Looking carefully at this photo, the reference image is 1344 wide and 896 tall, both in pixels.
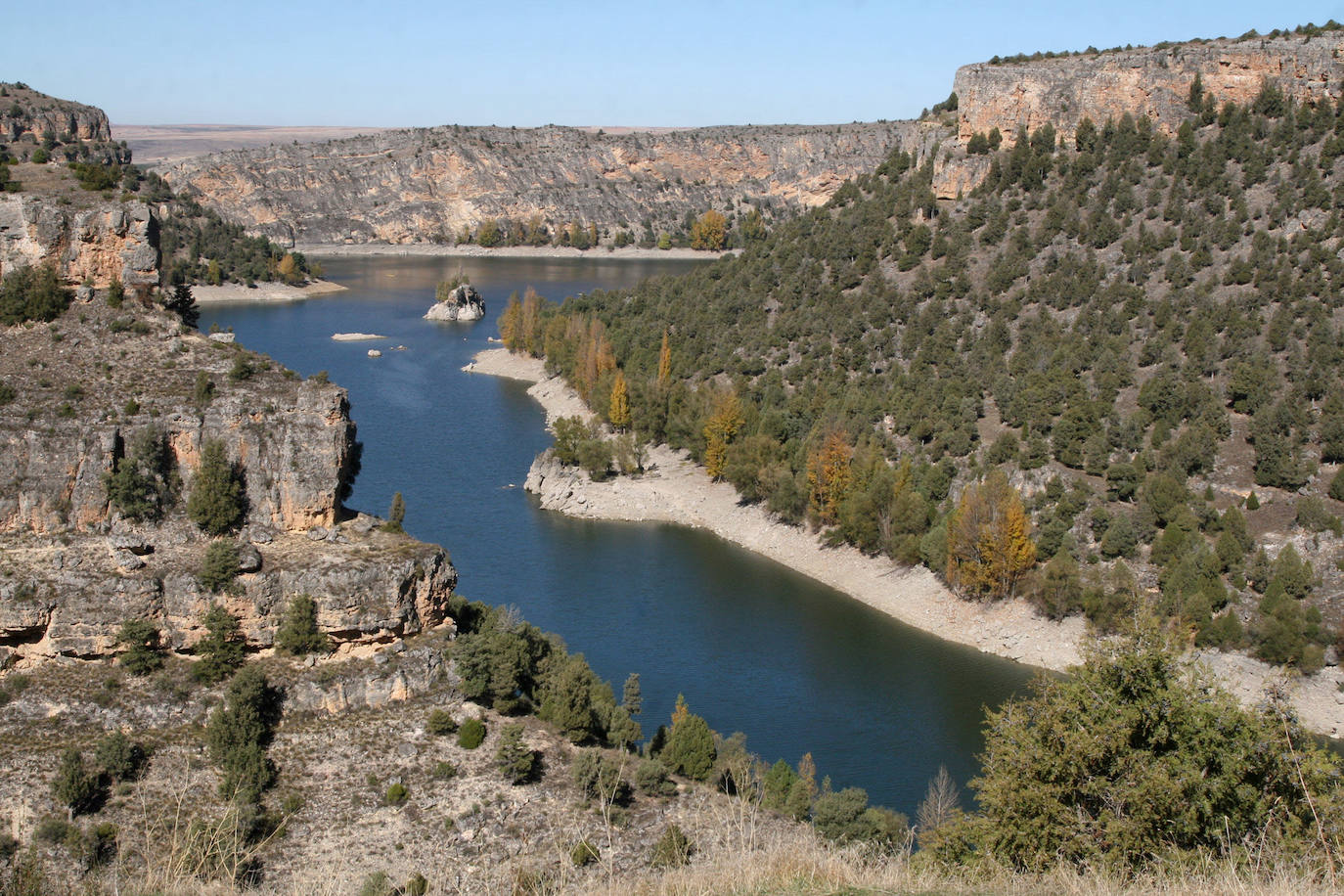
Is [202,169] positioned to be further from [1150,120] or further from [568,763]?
[568,763]

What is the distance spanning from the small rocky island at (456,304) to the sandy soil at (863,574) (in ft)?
175

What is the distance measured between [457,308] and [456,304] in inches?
15.0

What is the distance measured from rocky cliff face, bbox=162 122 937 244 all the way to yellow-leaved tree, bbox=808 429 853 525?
120683 millimetres

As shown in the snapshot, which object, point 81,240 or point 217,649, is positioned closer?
point 217,649

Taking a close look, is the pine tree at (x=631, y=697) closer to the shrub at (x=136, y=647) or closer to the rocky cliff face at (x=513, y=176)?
the shrub at (x=136, y=647)

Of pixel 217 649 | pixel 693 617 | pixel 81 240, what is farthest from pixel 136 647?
pixel 693 617

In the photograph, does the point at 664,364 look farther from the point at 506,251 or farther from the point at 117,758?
the point at 506,251

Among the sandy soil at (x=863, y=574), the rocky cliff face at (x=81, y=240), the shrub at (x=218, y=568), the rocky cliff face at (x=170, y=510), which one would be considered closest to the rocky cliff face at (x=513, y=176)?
the sandy soil at (x=863, y=574)

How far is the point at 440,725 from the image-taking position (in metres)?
25.7

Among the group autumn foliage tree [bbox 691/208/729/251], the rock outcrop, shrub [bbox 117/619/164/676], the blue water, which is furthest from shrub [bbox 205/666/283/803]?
autumn foliage tree [bbox 691/208/729/251]

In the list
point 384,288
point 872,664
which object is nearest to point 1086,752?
point 872,664

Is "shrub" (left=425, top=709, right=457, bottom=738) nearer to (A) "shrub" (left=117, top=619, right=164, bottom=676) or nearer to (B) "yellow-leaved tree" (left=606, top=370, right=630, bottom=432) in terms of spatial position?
(A) "shrub" (left=117, top=619, right=164, bottom=676)

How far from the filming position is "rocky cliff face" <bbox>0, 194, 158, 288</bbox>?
97.0ft

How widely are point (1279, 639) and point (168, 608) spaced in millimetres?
31010
